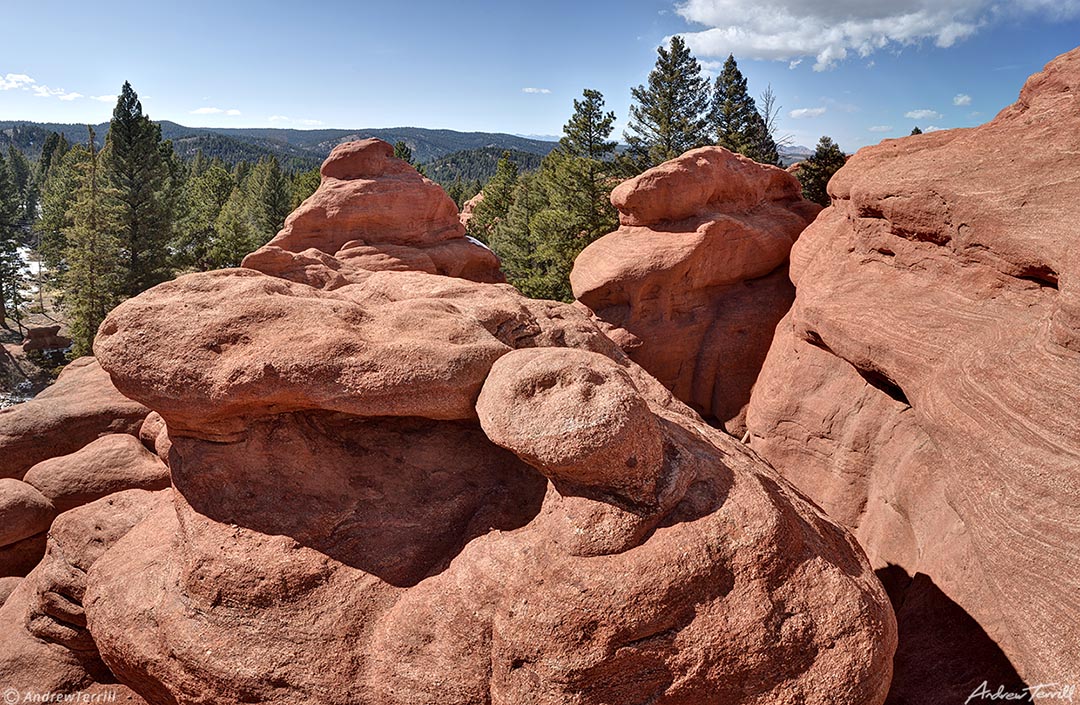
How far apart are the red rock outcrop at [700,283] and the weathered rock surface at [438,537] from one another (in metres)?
7.73

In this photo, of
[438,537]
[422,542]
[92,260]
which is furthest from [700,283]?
[92,260]

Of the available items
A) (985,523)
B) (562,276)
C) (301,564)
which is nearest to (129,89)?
(562,276)

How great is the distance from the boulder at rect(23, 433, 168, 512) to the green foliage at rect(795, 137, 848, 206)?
18413mm

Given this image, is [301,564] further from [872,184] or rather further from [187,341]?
[872,184]

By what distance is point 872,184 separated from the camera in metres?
10.0

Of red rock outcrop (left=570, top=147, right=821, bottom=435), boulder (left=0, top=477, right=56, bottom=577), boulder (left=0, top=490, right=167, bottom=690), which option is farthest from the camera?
red rock outcrop (left=570, top=147, right=821, bottom=435)

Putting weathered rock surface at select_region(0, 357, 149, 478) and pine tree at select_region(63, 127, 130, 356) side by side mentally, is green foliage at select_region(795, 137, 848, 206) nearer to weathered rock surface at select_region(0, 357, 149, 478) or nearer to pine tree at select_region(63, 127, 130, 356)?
weathered rock surface at select_region(0, 357, 149, 478)

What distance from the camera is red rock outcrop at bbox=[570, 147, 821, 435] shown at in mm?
14750

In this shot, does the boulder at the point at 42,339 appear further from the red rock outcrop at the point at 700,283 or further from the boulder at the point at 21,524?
the red rock outcrop at the point at 700,283

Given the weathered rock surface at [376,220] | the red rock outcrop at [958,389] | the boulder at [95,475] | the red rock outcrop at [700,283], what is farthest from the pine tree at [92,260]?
the red rock outcrop at [958,389]

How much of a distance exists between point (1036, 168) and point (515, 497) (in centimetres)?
786

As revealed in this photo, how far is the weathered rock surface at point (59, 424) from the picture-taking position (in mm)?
9781

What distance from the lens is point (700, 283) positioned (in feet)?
48.9

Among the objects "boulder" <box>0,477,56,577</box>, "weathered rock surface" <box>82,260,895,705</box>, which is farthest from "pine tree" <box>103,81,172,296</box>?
"weathered rock surface" <box>82,260,895,705</box>
